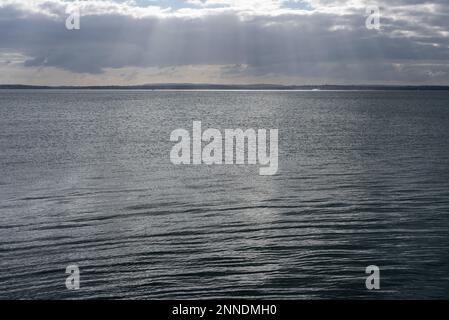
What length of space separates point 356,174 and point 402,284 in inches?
857

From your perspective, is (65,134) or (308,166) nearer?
(308,166)

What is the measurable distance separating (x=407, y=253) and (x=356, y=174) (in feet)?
60.9

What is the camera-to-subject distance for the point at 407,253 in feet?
70.9

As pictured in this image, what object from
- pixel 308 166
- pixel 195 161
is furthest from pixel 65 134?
pixel 308 166

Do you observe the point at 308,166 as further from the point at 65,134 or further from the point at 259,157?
the point at 65,134

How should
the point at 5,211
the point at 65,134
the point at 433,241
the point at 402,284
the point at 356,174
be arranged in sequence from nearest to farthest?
the point at 402,284, the point at 433,241, the point at 5,211, the point at 356,174, the point at 65,134

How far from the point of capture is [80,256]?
21.5 meters

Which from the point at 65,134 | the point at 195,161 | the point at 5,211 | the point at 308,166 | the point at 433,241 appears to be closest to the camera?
the point at 433,241
